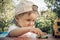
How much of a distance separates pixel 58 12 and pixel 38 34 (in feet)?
1.22

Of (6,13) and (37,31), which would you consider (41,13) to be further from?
(6,13)

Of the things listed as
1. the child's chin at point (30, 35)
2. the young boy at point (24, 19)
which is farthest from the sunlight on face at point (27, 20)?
the child's chin at point (30, 35)

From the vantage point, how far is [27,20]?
3.25m

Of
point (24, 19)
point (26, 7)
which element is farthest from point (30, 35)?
point (26, 7)

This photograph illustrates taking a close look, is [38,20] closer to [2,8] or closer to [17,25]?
[17,25]

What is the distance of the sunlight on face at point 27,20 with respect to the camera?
3230mm

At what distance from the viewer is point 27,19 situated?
3.24 m

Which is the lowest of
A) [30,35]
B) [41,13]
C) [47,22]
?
[30,35]

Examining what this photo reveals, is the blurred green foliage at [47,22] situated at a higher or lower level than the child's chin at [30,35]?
higher

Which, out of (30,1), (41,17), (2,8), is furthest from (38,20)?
(2,8)

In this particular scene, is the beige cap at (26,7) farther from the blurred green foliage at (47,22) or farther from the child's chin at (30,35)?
the child's chin at (30,35)

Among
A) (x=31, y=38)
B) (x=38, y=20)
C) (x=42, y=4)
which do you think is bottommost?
(x=31, y=38)

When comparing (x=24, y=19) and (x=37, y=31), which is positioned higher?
(x=24, y=19)

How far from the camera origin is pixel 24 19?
128 inches
